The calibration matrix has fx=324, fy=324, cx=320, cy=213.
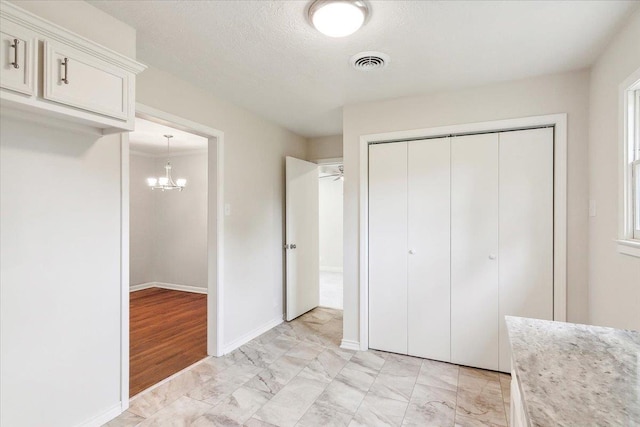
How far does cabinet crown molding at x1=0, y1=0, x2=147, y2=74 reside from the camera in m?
1.35

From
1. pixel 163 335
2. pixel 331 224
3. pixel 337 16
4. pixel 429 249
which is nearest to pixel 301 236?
pixel 429 249

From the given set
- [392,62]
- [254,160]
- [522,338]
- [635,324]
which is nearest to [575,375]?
[522,338]

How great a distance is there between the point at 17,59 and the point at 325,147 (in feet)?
11.6

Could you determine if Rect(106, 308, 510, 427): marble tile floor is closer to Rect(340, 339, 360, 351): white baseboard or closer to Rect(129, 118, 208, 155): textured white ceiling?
Rect(340, 339, 360, 351): white baseboard

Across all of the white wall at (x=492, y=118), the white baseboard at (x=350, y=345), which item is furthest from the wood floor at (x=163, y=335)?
the white wall at (x=492, y=118)

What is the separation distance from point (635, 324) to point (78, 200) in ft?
10.3

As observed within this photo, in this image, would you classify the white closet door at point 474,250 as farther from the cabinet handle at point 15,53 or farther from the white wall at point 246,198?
the cabinet handle at point 15,53

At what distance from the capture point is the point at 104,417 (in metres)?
2.01

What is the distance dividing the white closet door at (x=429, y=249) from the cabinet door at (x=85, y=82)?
2305 mm

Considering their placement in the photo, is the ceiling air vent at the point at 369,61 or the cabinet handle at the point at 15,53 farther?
the ceiling air vent at the point at 369,61

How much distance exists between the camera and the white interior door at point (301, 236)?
4035mm

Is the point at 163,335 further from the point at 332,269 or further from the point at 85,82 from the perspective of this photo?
the point at 332,269

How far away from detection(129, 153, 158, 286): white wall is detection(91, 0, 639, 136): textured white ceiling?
3.59 m

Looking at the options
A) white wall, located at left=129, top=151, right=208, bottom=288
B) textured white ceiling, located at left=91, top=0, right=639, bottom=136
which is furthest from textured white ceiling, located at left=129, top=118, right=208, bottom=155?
textured white ceiling, located at left=91, top=0, right=639, bottom=136
